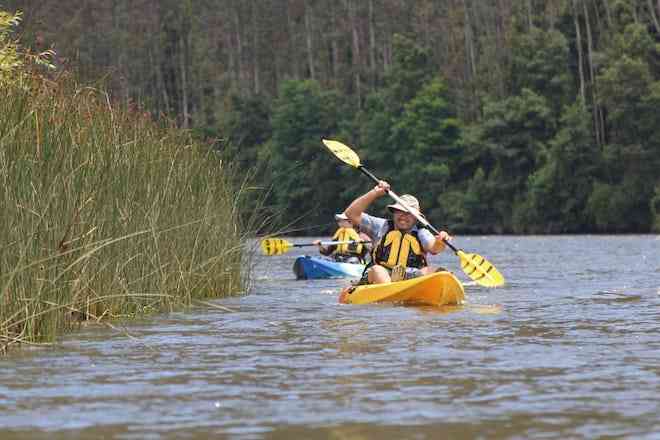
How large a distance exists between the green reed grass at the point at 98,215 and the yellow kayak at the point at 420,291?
1386mm

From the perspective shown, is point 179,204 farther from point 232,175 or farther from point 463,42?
point 463,42

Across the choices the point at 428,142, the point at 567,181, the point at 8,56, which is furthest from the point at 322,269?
the point at 428,142

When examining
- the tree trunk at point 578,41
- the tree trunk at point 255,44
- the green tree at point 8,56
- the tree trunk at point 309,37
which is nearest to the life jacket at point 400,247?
the green tree at point 8,56

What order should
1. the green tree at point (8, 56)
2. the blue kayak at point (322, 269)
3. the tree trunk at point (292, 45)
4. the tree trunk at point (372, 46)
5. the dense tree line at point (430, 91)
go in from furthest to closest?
the tree trunk at point (292, 45)
the tree trunk at point (372, 46)
the dense tree line at point (430, 91)
the blue kayak at point (322, 269)
the green tree at point (8, 56)

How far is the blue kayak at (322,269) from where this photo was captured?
2286 centimetres

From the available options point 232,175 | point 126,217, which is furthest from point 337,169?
point 126,217

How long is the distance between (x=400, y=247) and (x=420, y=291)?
935 mm

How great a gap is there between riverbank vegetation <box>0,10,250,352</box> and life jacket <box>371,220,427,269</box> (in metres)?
1.44

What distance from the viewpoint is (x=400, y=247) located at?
619 inches

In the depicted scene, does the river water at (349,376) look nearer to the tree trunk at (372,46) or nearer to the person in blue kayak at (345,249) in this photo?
the person in blue kayak at (345,249)

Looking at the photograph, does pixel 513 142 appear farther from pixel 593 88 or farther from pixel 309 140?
pixel 309 140

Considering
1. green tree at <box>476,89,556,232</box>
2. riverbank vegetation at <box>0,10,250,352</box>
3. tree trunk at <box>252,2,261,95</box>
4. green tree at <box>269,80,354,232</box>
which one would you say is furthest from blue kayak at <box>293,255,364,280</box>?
tree trunk at <box>252,2,261,95</box>

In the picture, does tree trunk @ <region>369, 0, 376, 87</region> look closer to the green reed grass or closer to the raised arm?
the raised arm

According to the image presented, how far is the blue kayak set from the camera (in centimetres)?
2286
